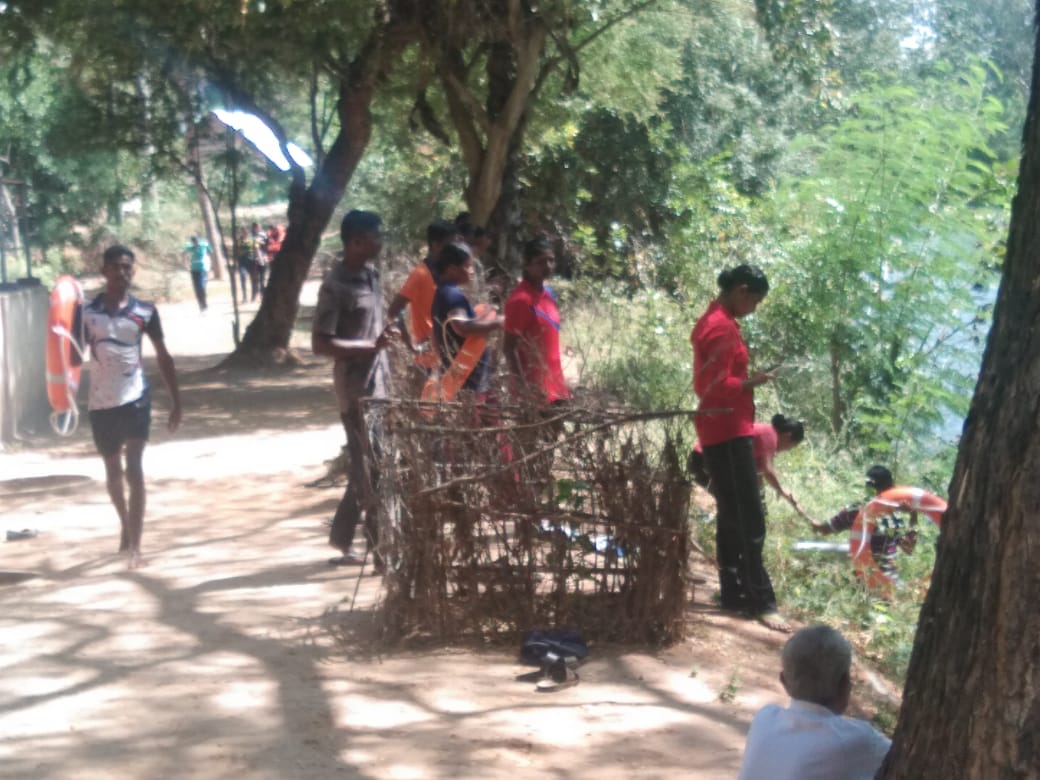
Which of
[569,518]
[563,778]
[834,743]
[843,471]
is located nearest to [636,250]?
[843,471]

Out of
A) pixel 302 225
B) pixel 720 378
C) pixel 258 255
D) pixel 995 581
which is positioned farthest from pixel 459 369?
pixel 258 255

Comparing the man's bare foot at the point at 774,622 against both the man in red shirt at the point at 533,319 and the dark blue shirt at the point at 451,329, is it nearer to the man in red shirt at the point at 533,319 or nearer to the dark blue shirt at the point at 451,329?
the man in red shirt at the point at 533,319

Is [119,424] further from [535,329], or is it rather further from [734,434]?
[734,434]

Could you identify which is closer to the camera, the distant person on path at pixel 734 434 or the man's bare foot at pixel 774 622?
the distant person on path at pixel 734 434

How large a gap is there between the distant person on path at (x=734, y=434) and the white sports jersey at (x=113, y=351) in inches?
124

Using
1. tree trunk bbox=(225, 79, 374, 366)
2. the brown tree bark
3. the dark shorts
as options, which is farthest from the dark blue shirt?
tree trunk bbox=(225, 79, 374, 366)

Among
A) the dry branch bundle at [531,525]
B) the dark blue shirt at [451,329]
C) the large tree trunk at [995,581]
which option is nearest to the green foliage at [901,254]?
the dark blue shirt at [451,329]

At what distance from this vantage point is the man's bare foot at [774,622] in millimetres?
6344

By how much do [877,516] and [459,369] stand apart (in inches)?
103

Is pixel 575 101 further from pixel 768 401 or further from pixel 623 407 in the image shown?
pixel 623 407

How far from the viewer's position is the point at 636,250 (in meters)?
16.3

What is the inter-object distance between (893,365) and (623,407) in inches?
258

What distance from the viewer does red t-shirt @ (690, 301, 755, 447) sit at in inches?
242

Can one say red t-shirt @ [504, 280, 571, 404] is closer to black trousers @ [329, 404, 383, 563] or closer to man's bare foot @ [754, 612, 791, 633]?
black trousers @ [329, 404, 383, 563]
